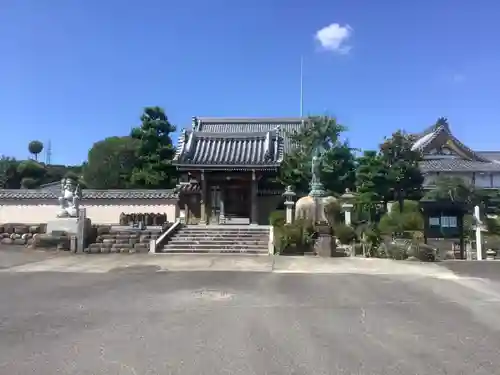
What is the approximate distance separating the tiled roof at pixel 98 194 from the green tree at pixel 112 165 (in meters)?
8.04

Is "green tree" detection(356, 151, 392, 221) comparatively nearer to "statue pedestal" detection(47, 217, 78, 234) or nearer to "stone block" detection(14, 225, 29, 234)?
"statue pedestal" detection(47, 217, 78, 234)

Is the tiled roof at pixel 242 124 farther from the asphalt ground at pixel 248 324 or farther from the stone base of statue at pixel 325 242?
the asphalt ground at pixel 248 324

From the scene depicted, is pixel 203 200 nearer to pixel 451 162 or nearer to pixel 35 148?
pixel 451 162

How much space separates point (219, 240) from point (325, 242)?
5.12 metres

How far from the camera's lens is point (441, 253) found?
16688mm

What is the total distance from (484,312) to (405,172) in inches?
691

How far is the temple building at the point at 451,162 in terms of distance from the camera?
31.9m

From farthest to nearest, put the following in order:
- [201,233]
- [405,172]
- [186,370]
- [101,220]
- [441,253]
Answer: [101,220] < [405,172] < [201,233] < [441,253] < [186,370]

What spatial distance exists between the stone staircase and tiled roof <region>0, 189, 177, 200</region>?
15.8 feet

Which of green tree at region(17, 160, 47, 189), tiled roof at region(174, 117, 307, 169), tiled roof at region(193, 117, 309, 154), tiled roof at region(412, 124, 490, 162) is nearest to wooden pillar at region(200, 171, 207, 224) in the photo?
tiled roof at region(174, 117, 307, 169)

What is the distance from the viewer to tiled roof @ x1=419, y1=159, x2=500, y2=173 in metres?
32.0

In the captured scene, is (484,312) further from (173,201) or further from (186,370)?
(173,201)

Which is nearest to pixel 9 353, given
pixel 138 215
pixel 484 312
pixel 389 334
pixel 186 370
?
pixel 186 370

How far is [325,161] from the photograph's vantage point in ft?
79.7
